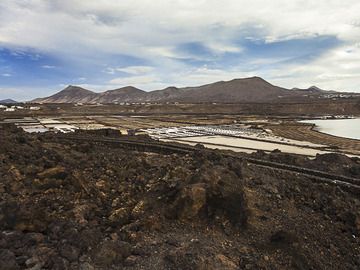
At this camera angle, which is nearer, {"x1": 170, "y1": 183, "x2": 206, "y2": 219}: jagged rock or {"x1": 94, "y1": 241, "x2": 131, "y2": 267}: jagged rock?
{"x1": 94, "y1": 241, "x2": 131, "y2": 267}: jagged rock

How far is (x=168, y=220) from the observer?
29.5 feet

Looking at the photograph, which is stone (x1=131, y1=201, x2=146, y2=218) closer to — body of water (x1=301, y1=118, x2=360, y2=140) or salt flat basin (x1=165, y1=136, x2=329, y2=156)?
salt flat basin (x1=165, y1=136, x2=329, y2=156)

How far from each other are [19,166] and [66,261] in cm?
636

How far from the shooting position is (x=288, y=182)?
1269 centimetres

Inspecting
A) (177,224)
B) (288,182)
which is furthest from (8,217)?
(288,182)

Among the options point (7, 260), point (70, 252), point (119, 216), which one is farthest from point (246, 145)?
point (7, 260)


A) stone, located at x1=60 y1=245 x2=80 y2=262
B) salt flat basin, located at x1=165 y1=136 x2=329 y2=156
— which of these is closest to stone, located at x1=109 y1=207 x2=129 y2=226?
stone, located at x1=60 y1=245 x2=80 y2=262

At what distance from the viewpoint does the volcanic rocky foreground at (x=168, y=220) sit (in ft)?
24.0

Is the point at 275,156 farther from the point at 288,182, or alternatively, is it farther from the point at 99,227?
the point at 99,227

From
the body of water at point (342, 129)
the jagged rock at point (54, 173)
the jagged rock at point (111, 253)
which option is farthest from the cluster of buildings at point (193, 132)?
the jagged rock at point (111, 253)

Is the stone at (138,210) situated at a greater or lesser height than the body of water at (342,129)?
greater

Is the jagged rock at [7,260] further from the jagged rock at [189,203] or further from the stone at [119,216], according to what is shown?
the jagged rock at [189,203]

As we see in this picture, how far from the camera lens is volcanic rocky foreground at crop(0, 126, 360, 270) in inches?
287

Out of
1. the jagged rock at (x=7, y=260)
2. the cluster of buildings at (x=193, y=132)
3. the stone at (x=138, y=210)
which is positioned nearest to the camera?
the jagged rock at (x=7, y=260)
